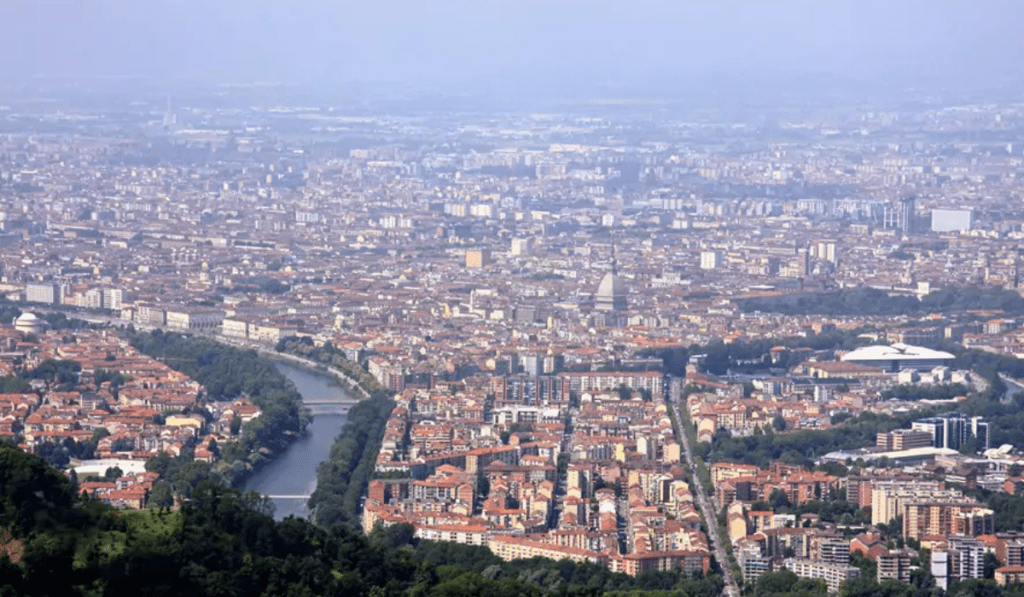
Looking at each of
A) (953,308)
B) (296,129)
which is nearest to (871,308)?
(953,308)

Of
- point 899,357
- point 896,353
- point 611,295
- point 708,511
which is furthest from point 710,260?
point 708,511

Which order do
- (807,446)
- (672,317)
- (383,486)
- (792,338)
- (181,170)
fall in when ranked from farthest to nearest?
(181,170) → (672,317) → (792,338) → (807,446) → (383,486)

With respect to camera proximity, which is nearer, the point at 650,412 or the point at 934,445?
the point at 934,445

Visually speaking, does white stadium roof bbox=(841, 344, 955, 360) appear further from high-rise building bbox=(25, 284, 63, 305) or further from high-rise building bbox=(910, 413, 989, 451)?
high-rise building bbox=(25, 284, 63, 305)

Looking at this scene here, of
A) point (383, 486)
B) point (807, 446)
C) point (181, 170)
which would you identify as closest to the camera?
point (383, 486)

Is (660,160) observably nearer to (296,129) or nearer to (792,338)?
(296,129)

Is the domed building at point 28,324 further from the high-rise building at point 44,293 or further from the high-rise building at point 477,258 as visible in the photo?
the high-rise building at point 477,258
